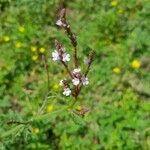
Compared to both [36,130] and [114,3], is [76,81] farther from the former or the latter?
[114,3]

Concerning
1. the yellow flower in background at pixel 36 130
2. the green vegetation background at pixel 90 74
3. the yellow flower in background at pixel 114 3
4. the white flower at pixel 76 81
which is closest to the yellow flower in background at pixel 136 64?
the green vegetation background at pixel 90 74

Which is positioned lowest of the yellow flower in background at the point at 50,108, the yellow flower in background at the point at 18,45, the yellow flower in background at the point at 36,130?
the yellow flower in background at the point at 36,130

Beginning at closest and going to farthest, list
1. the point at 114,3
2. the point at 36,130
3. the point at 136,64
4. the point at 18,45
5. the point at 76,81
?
the point at 76,81
the point at 36,130
the point at 136,64
the point at 18,45
the point at 114,3

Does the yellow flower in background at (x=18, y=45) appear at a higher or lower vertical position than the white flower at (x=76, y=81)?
higher

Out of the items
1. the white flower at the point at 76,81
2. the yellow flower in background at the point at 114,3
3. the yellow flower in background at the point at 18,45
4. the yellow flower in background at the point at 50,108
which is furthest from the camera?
the yellow flower in background at the point at 114,3

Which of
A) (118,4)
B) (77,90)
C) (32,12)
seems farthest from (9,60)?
(77,90)

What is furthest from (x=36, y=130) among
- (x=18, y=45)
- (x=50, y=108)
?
(x=18, y=45)

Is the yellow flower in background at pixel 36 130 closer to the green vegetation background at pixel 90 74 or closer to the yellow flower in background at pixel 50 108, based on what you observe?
the green vegetation background at pixel 90 74

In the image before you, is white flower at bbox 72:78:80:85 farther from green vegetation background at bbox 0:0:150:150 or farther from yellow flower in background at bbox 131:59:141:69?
yellow flower in background at bbox 131:59:141:69

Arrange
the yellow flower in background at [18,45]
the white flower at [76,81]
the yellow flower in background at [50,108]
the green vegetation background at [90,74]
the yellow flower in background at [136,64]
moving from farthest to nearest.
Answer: the yellow flower in background at [18,45] → the yellow flower in background at [136,64] → the yellow flower in background at [50,108] → the green vegetation background at [90,74] → the white flower at [76,81]

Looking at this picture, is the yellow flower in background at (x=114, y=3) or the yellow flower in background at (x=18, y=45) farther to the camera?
the yellow flower in background at (x=114, y=3)
